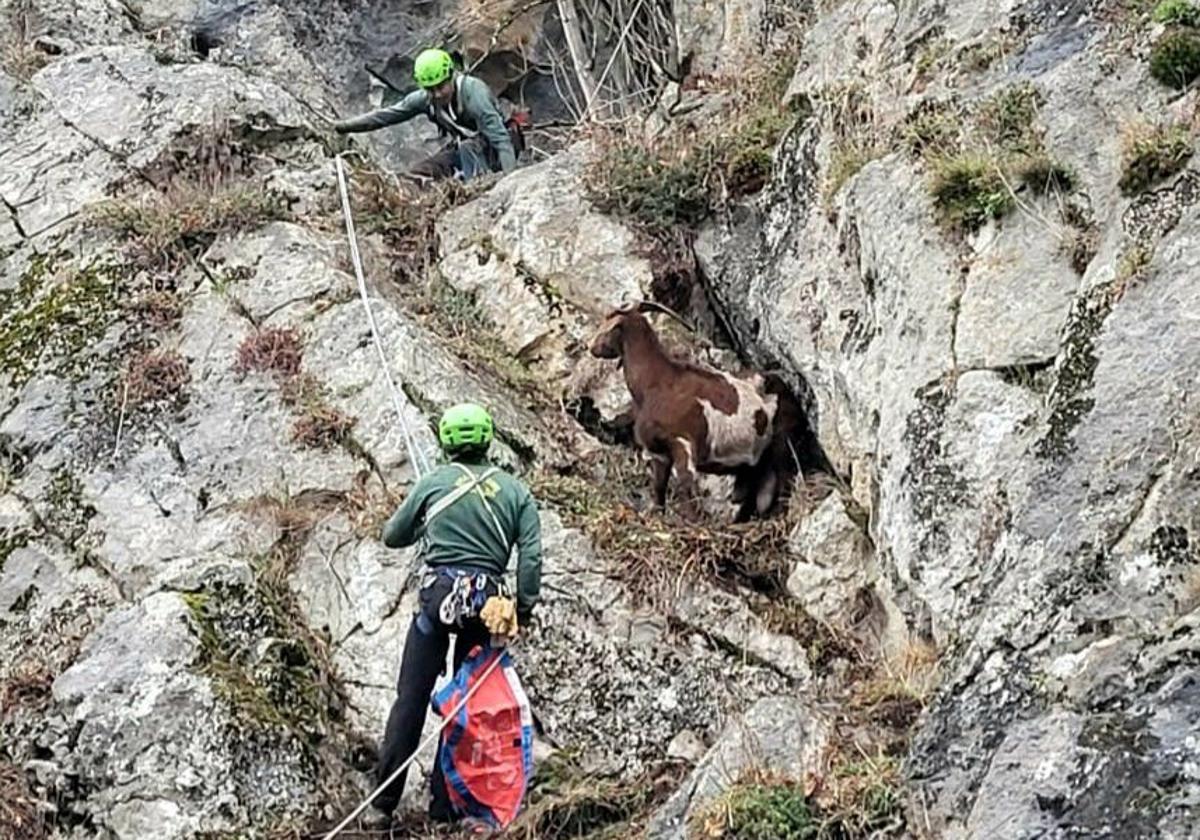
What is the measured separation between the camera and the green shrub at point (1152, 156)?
8016mm

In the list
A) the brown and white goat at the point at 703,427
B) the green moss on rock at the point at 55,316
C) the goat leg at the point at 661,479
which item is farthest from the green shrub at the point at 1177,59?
the green moss on rock at the point at 55,316

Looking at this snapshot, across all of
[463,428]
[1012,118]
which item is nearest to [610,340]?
[463,428]

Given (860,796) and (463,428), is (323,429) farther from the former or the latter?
(860,796)

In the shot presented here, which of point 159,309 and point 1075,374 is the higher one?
point 1075,374

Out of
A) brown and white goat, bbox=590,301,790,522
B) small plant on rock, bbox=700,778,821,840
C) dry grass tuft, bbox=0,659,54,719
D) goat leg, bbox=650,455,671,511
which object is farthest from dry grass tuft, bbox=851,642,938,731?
dry grass tuft, bbox=0,659,54,719

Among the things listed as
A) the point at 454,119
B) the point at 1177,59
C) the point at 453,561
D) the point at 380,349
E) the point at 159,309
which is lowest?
the point at 453,561

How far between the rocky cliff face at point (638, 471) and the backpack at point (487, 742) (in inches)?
9.6

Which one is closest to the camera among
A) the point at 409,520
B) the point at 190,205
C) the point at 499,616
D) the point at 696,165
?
the point at 499,616

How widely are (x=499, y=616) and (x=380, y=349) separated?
11.0 feet

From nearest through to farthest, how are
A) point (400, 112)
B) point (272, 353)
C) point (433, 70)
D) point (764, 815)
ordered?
1. point (764, 815)
2. point (272, 353)
3. point (433, 70)
4. point (400, 112)

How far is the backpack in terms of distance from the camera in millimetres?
8438

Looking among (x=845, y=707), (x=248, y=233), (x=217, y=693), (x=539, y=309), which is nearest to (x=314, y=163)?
(x=248, y=233)

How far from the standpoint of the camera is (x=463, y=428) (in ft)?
28.3

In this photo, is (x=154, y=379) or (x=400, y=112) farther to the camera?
(x=400, y=112)
